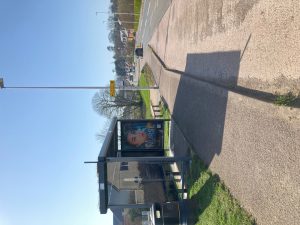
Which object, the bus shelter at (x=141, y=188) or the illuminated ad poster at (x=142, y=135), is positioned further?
the illuminated ad poster at (x=142, y=135)

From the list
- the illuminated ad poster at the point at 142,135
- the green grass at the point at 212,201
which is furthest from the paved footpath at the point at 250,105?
the illuminated ad poster at the point at 142,135

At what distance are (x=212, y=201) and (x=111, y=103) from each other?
3117 centimetres

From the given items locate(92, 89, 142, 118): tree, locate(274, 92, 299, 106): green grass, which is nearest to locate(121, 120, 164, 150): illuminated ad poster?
locate(274, 92, 299, 106): green grass

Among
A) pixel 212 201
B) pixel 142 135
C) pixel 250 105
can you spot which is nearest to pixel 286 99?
pixel 250 105

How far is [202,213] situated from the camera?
34.2 ft

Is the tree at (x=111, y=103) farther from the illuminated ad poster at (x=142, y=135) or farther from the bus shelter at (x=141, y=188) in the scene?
the bus shelter at (x=141, y=188)

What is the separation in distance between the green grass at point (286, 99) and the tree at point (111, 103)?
3377 centimetres

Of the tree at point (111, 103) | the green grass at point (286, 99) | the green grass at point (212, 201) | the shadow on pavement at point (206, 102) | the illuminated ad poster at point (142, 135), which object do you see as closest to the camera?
the green grass at point (286, 99)

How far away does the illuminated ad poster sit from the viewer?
1580 centimetres

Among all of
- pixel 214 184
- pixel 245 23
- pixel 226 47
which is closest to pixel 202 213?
pixel 214 184

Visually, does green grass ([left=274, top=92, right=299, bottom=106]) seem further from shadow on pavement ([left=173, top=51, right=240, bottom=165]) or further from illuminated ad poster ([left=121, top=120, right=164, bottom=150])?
illuminated ad poster ([left=121, top=120, right=164, bottom=150])

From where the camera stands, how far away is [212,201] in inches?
376

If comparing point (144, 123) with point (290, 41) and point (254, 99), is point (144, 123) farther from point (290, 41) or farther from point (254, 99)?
point (290, 41)

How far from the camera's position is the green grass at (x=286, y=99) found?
575 cm
